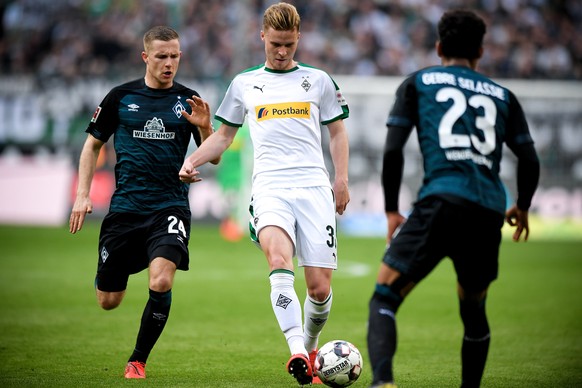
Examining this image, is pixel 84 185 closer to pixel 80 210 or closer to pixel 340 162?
pixel 80 210

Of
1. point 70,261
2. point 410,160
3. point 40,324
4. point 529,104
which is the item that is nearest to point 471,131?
point 40,324

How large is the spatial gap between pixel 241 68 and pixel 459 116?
16.4 metres

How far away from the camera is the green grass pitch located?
7211mm

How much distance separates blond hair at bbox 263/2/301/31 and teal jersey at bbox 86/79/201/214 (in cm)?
114

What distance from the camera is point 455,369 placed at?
24.9 feet

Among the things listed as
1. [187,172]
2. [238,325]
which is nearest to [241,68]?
[238,325]

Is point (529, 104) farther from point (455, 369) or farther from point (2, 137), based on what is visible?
point (455, 369)

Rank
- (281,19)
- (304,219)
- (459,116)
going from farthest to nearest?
1. (304,219)
2. (281,19)
3. (459,116)

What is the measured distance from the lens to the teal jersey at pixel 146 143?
289 inches

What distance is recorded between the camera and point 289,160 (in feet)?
22.8

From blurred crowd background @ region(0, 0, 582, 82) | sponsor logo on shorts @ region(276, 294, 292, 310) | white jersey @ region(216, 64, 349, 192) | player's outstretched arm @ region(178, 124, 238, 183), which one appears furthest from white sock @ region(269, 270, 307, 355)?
blurred crowd background @ region(0, 0, 582, 82)

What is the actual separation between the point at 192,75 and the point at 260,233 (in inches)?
650

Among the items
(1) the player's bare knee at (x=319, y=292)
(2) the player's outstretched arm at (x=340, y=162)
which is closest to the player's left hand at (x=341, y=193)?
(2) the player's outstretched arm at (x=340, y=162)

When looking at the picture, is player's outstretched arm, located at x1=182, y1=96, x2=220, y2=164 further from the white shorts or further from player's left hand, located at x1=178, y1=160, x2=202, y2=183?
the white shorts
